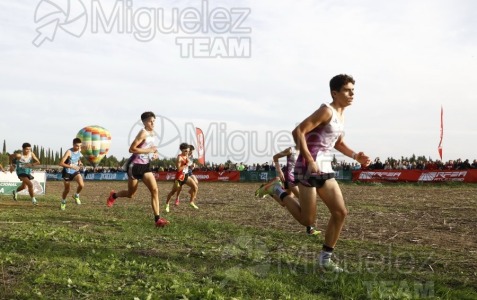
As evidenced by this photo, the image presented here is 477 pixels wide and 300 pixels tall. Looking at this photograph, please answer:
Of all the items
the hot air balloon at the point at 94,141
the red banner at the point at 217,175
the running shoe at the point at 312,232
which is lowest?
the running shoe at the point at 312,232

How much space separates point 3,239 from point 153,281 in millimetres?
3378

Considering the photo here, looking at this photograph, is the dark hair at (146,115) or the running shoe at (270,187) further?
the dark hair at (146,115)

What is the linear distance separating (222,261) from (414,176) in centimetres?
2708

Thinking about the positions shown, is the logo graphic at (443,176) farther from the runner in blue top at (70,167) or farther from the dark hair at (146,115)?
the dark hair at (146,115)

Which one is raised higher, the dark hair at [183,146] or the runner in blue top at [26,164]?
the dark hair at [183,146]

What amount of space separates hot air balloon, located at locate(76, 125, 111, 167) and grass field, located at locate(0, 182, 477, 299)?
4908 cm

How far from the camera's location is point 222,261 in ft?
19.9

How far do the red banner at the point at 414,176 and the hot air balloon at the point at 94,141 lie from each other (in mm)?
36401

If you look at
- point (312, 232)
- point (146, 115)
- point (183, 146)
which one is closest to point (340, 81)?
point (312, 232)

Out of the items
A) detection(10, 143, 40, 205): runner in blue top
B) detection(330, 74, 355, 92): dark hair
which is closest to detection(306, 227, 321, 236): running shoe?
detection(330, 74, 355, 92): dark hair

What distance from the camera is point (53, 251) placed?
20.3 ft

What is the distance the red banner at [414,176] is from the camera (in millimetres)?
28281

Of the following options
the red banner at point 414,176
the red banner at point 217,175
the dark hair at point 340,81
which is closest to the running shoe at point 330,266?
the dark hair at point 340,81

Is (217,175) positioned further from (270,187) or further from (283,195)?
(283,195)
